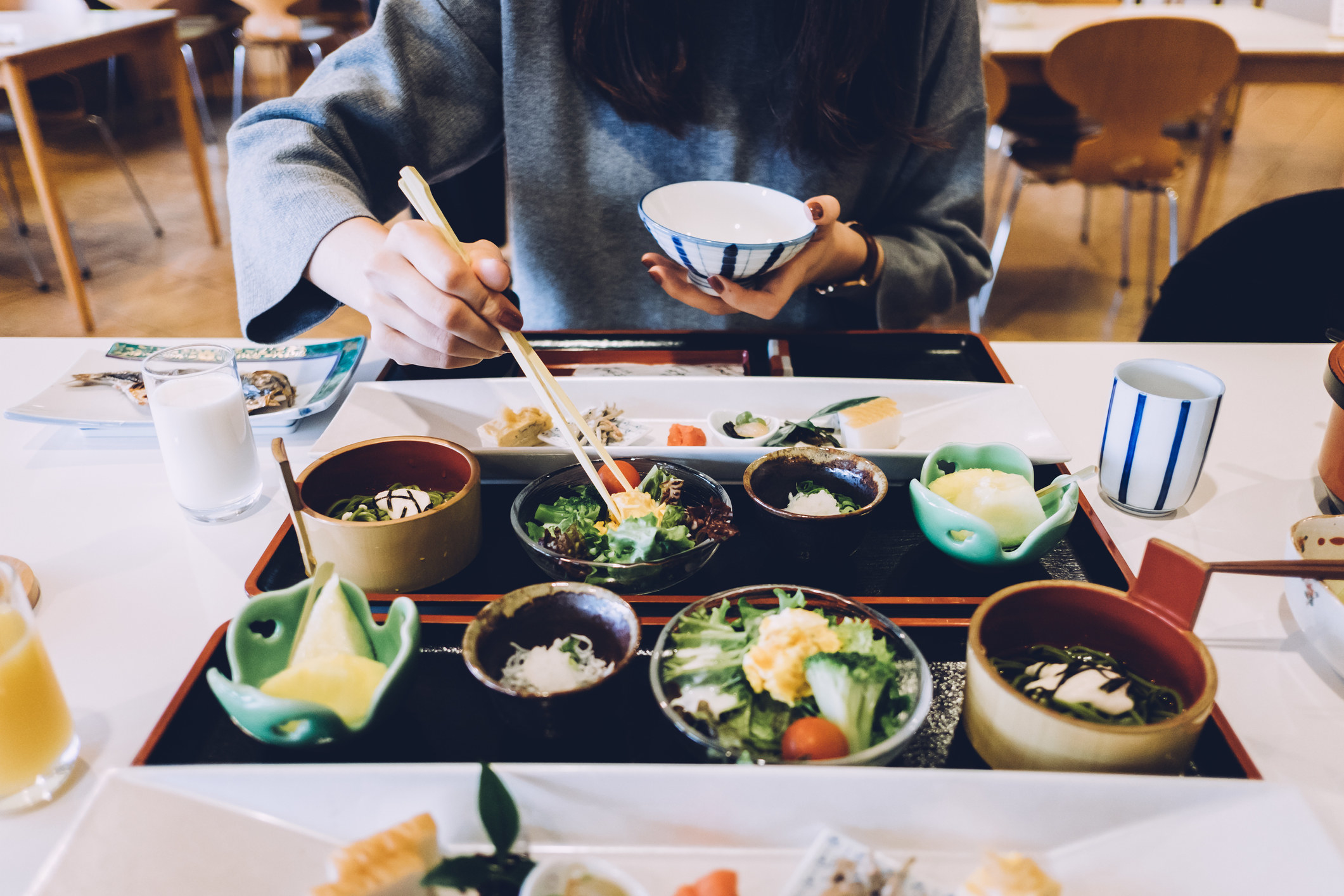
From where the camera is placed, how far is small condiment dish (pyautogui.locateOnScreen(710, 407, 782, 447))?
1268mm

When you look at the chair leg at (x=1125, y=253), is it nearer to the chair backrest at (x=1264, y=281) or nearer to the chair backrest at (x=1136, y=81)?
the chair backrest at (x=1136, y=81)

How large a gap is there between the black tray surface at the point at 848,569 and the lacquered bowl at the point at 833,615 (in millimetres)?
132

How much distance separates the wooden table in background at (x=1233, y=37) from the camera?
3.72 meters

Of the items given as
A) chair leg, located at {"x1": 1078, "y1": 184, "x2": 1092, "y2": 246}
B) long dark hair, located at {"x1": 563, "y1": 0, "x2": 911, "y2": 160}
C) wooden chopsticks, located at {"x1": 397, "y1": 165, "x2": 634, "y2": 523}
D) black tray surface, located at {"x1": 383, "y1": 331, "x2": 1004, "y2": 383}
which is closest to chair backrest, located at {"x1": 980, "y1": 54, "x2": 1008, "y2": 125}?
chair leg, located at {"x1": 1078, "y1": 184, "x2": 1092, "y2": 246}

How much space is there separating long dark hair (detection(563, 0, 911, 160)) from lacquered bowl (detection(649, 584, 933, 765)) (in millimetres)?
969

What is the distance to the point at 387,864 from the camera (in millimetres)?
618

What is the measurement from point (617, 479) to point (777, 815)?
49cm

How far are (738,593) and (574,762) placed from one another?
226mm

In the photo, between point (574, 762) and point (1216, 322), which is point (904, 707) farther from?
point (1216, 322)

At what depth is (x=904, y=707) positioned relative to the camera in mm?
779

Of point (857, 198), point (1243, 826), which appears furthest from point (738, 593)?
point (857, 198)

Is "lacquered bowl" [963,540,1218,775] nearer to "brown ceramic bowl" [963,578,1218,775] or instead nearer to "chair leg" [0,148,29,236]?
"brown ceramic bowl" [963,578,1218,775]

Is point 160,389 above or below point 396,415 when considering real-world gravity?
above

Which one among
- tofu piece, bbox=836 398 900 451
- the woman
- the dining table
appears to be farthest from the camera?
the woman
